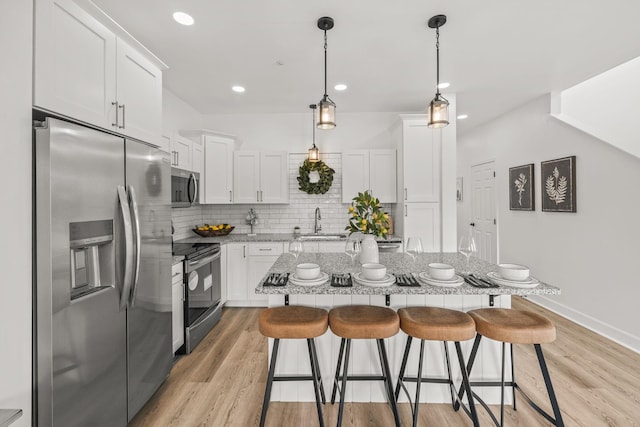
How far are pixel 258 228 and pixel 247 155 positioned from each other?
A: 1132 mm

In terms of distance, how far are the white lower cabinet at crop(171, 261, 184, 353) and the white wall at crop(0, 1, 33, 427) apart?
4.31 ft

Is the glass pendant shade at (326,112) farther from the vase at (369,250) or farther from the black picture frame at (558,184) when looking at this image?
the black picture frame at (558,184)

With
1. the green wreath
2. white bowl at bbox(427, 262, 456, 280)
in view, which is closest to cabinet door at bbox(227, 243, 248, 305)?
the green wreath

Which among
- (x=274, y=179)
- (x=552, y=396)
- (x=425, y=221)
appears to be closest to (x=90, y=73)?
(x=274, y=179)

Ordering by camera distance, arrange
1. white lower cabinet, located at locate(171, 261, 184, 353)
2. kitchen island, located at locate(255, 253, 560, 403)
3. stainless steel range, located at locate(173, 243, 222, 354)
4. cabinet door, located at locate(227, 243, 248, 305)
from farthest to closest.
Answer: cabinet door, located at locate(227, 243, 248, 305)
stainless steel range, located at locate(173, 243, 222, 354)
white lower cabinet, located at locate(171, 261, 184, 353)
kitchen island, located at locate(255, 253, 560, 403)

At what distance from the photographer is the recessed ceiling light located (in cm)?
220

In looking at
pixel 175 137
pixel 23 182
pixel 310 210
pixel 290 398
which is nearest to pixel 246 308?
pixel 310 210

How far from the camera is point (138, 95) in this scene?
1.96 m

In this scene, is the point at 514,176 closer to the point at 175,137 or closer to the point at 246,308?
the point at 246,308

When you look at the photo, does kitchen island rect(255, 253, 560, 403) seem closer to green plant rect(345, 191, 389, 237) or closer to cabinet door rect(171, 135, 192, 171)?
green plant rect(345, 191, 389, 237)

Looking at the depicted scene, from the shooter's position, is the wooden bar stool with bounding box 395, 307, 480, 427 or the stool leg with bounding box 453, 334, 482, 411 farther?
the stool leg with bounding box 453, 334, 482, 411

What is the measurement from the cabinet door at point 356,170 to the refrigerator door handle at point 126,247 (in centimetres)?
297

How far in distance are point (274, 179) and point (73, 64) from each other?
2836 millimetres

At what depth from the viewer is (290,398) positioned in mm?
2047
